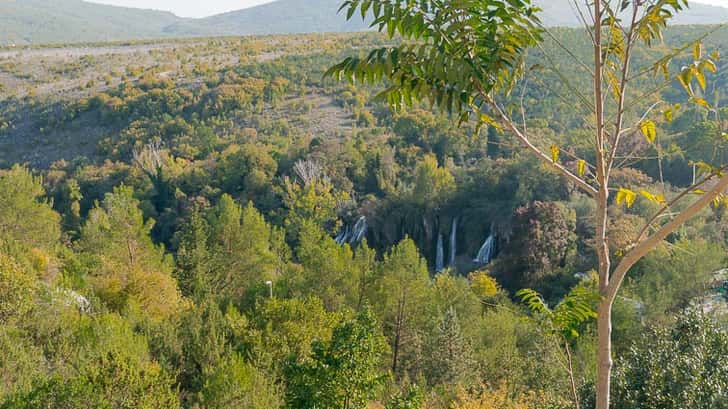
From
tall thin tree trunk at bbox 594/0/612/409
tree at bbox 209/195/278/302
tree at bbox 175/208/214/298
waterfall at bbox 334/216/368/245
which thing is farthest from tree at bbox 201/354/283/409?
waterfall at bbox 334/216/368/245

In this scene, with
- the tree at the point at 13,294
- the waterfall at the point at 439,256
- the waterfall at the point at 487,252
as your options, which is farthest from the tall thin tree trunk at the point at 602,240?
the waterfall at the point at 439,256

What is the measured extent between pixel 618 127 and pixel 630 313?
49.9 ft

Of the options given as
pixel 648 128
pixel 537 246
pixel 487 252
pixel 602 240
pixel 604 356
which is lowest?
pixel 487 252

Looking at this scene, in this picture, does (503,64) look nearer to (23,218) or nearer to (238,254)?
(238,254)

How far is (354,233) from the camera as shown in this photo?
120 feet

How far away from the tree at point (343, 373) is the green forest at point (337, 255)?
31 millimetres

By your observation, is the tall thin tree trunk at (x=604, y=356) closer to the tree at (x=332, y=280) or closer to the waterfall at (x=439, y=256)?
the tree at (x=332, y=280)

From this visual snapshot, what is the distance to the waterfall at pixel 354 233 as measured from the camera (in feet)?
118

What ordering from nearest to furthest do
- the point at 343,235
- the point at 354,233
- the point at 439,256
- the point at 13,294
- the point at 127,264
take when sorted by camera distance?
the point at 13,294 → the point at 127,264 → the point at 439,256 → the point at 354,233 → the point at 343,235

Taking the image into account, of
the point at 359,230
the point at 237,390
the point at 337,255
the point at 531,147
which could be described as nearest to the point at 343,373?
the point at 237,390

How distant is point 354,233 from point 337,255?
1805cm

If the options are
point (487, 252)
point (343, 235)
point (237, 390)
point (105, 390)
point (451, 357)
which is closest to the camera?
point (105, 390)

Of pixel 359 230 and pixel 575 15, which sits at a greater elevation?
pixel 575 15

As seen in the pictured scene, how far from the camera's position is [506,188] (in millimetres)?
32688
